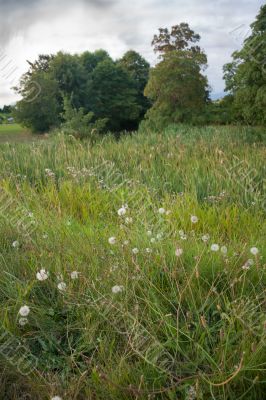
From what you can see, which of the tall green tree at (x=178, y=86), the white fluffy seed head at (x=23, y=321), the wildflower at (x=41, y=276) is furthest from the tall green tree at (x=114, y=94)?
the white fluffy seed head at (x=23, y=321)

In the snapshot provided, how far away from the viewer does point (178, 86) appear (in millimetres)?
25281

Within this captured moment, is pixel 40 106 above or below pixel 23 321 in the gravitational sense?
below

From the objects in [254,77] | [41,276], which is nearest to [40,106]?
[254,77]

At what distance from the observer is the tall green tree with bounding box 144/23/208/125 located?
25203 mm

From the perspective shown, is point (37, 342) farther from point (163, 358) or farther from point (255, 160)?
point (255, 160)

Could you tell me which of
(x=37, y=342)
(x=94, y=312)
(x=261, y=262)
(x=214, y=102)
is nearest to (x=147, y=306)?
(x=94, y=312)

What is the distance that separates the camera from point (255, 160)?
19.4ft

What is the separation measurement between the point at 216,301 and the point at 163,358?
0.50 metres

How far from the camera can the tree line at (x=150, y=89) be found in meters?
18.5

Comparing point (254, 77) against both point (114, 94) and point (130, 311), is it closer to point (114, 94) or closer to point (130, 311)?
point (130, 311)

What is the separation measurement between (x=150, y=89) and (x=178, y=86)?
97.3 inches

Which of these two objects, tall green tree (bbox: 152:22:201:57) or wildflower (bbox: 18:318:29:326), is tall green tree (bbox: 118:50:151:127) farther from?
wildflower (bbox: 18:318:29:326)

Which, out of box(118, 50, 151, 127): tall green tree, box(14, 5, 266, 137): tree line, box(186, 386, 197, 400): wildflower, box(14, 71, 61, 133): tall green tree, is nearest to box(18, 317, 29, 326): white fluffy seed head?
box(186, 386, 197, 400): wildflower

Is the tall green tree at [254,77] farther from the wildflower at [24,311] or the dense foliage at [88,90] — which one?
the wildflower at [24,311]
